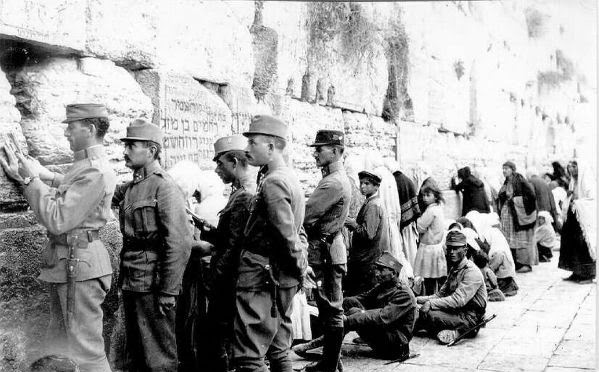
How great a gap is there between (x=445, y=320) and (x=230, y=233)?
246 centimetres

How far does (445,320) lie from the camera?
223 inches

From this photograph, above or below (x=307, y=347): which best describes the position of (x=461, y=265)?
above

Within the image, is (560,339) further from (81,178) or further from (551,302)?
(81,178)

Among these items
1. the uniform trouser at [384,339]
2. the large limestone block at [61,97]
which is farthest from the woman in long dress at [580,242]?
the large limestone block at [61,97]

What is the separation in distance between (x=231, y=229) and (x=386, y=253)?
65.8 inches

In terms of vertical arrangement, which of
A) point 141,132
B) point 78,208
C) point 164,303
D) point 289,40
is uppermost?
point 289,40

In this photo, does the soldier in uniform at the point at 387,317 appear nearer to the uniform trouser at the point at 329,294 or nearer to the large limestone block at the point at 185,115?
the uniform trouser at the point at 329,294

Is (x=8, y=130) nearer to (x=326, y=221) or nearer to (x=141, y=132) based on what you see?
(x=141, y=132)

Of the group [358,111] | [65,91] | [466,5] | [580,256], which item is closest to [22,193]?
[65,91]

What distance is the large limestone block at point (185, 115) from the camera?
15.8ft

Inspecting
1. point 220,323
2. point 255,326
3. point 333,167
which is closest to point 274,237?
point 255,326

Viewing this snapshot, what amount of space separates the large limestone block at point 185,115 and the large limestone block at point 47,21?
28.1 inches

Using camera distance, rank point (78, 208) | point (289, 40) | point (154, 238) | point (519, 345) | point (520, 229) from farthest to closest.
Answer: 1. point (520, 229)
2. point (289, 40)
3. point (519, 345)
4. point (154, 238)
5. point (78, 208)

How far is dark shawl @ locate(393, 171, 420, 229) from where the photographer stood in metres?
7.50
